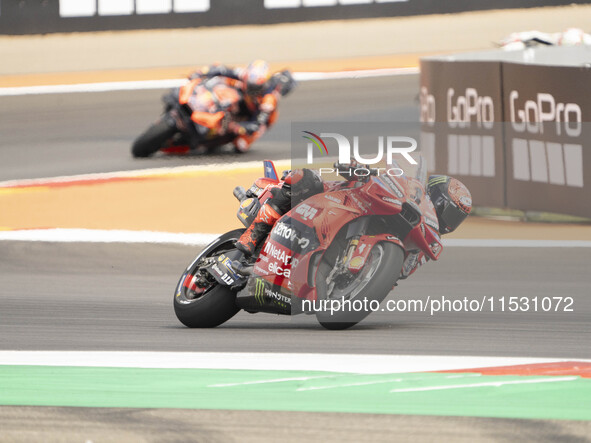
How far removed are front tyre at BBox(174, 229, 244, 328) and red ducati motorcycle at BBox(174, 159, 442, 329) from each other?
0.56 feet

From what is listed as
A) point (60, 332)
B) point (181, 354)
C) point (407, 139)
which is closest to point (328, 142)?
point (407, 139)

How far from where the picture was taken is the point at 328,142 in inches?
288

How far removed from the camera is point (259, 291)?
7.18m

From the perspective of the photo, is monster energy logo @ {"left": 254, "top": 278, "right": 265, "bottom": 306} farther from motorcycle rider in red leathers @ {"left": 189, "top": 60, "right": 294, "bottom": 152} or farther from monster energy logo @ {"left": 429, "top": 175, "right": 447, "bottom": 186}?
motorcycle rider in red leathers @ {"left": 189, "top": 60, "right": 294, "bottom": 152}

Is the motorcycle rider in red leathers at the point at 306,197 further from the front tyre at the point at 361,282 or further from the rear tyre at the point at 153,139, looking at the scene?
the rear tyre at the point at 153,139

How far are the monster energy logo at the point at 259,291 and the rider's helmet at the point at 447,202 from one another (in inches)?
41.2

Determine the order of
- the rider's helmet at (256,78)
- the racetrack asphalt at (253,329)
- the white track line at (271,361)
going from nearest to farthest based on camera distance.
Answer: the racetrack asphalt at (253,329) → the white track line at (271,361) → the rider's helmet at (256,78)

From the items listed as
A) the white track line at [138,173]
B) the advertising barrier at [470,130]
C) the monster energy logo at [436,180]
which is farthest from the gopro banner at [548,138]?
the white track line at [138,173]

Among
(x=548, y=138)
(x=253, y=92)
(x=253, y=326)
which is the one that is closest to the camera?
(x=253, y=326)

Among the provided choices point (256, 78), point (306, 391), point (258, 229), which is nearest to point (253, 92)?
point (256, 78)

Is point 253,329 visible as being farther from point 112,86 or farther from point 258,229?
point 112,86

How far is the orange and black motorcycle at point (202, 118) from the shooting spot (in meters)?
15.4

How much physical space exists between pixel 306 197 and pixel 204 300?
912 mm

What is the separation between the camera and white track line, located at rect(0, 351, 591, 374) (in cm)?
637
